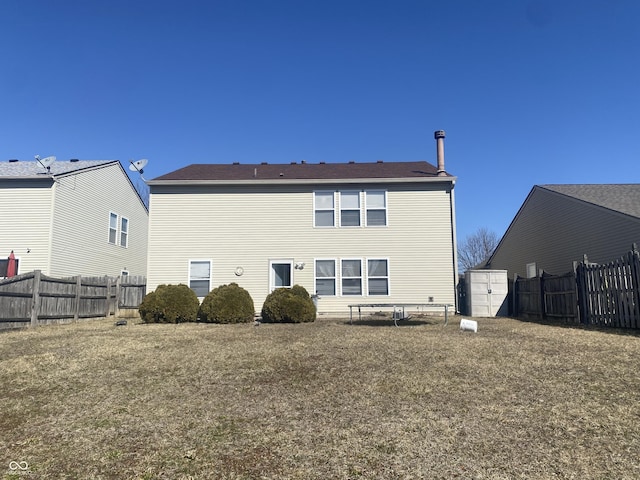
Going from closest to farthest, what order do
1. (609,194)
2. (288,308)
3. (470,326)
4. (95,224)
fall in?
Answer: (470,326), (288,308), (609,194), (95,224)

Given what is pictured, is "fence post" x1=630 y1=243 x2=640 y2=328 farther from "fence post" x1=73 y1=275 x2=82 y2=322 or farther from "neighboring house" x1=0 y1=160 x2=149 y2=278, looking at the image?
"neighboring house" x1=0 y1=160 x2=149 y2=278

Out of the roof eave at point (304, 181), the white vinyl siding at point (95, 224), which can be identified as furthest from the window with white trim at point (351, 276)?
the white vinyl siding at point (95, 224)

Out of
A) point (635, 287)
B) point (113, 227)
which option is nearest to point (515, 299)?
point (635, 287)

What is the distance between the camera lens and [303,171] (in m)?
17.6

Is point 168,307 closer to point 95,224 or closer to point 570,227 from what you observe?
point 95,224

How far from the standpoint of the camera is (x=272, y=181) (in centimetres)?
1592

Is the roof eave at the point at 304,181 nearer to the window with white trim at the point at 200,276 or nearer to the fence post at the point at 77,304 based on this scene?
the window with white trim at the point at 200,276

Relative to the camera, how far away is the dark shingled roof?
16250 millimetres

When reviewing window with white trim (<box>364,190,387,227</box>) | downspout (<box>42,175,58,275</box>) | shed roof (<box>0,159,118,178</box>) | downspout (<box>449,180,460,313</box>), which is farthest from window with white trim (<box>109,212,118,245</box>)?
downspout (<box>449,180,460,313</box>)

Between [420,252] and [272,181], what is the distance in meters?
5.85

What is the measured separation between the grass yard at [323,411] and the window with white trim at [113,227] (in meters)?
14.5

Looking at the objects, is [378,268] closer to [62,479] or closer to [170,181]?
[170,181]

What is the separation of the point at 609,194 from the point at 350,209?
1137 centimetres

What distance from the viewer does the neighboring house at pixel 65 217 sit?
16531 millimetres
